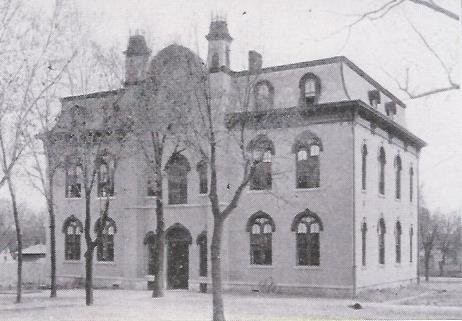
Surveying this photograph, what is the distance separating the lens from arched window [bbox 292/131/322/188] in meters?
27.0

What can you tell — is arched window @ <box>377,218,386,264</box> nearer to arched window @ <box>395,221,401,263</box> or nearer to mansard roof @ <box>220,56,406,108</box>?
arched window @ <box>395,221,401,263</box>

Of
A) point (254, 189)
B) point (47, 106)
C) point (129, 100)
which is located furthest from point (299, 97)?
point (47, 106)

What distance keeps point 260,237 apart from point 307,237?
2227 millimetres

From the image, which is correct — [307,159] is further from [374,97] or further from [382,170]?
[374,97]

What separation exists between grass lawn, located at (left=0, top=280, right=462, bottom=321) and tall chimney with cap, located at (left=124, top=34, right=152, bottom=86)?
8750 mm

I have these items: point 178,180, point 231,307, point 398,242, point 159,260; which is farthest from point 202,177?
point 398,242

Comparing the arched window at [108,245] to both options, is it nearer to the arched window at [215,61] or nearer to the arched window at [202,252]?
the arched window at [202,252]

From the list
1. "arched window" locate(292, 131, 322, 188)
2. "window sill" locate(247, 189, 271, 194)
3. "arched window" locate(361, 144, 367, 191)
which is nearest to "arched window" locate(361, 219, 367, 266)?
"arched window" locate(361, 144, 367, 191)

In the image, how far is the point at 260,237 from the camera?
28.0 meters

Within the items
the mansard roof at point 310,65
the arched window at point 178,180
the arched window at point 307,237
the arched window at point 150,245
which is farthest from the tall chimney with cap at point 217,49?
the arched window at point 150,245

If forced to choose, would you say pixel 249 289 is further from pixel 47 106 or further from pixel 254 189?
pixel 47 106

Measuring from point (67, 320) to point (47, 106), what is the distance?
8.08 meters

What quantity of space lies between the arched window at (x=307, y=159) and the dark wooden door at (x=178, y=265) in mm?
6357

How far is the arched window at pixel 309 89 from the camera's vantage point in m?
27.2
